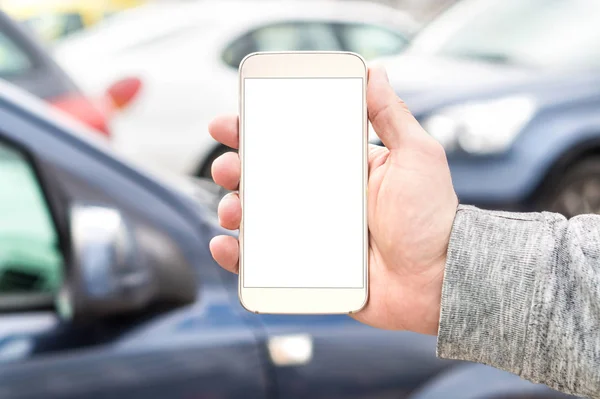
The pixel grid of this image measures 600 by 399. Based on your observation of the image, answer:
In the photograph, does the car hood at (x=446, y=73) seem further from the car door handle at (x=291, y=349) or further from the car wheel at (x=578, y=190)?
the car door handle at (x=291, y=349)

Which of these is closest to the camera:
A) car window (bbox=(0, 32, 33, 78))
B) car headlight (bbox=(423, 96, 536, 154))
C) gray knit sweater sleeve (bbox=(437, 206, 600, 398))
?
gray knit sweater sleeve (bbox=(437, 206, 600, 398))

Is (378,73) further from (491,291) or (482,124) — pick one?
(482,124)

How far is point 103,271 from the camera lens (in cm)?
190

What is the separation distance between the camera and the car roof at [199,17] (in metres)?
6.41

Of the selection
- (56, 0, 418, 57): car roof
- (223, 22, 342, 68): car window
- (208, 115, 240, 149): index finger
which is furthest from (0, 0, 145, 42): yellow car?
(208, 115, 240, 149): index finger

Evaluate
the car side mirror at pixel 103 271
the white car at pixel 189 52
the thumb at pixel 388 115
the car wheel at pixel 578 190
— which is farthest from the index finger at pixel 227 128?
the white car at pixel 189 52

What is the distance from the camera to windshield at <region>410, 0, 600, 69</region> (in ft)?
16.0

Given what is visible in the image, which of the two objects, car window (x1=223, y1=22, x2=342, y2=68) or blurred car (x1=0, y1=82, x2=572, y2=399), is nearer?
blurred car (x1=0, y1=82, x2=572, y2=399)

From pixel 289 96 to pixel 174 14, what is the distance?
537 cm

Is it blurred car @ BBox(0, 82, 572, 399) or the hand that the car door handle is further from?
the hand

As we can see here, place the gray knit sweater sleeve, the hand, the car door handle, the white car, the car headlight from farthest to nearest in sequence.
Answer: the white car, the car headlight, the car door handle, the hand, the gray knit sweater sleeve

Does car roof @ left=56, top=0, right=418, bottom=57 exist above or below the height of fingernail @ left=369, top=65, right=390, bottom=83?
above

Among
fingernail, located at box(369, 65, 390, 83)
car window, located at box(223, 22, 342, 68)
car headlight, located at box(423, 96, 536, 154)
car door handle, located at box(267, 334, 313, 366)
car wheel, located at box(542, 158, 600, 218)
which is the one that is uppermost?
car window, located at box(223, 22, 342, 68)

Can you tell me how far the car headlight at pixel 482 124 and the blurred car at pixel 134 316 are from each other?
2.53 m
